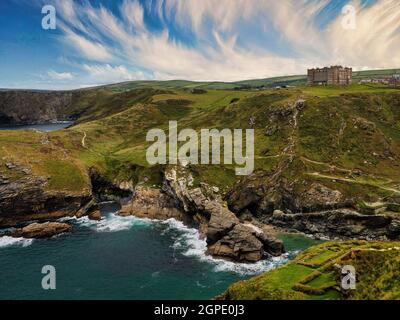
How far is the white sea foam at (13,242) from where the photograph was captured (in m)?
105

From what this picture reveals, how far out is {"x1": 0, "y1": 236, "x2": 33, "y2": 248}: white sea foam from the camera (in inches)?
4144

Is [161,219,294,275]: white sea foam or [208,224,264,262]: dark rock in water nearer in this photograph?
[161,219,294,275]: white sea foam

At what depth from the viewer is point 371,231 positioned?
10775 cm

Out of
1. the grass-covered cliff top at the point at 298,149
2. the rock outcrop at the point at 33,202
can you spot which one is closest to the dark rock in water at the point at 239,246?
Answer: the grass-covered cliff top at the point at 298,149

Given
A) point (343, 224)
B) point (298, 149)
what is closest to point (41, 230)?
point (343, 224)

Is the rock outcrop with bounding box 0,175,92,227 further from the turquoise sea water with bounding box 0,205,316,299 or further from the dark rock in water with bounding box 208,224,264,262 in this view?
the dark rock in water with bounding box 208,224,264,262

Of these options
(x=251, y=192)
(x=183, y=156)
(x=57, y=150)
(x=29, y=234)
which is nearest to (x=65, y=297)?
(x=29, y=234)

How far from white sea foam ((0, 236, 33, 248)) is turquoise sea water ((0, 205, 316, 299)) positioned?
0.80ft

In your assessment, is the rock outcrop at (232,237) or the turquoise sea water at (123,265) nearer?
the turquoise sea water at (123,265)

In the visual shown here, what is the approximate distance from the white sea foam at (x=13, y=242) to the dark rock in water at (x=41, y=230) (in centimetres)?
199

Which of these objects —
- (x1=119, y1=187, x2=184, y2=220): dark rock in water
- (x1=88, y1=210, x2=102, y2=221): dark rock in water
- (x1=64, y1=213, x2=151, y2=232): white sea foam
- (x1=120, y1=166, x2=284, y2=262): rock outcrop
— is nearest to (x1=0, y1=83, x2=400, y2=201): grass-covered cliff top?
(x1=120, y1=166, x2=284, y2=262): rock outcrop

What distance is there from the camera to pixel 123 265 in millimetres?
91125

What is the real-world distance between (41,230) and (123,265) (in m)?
34.3

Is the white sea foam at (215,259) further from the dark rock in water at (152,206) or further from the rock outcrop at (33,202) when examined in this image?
the rock outcrop at (33,202)
